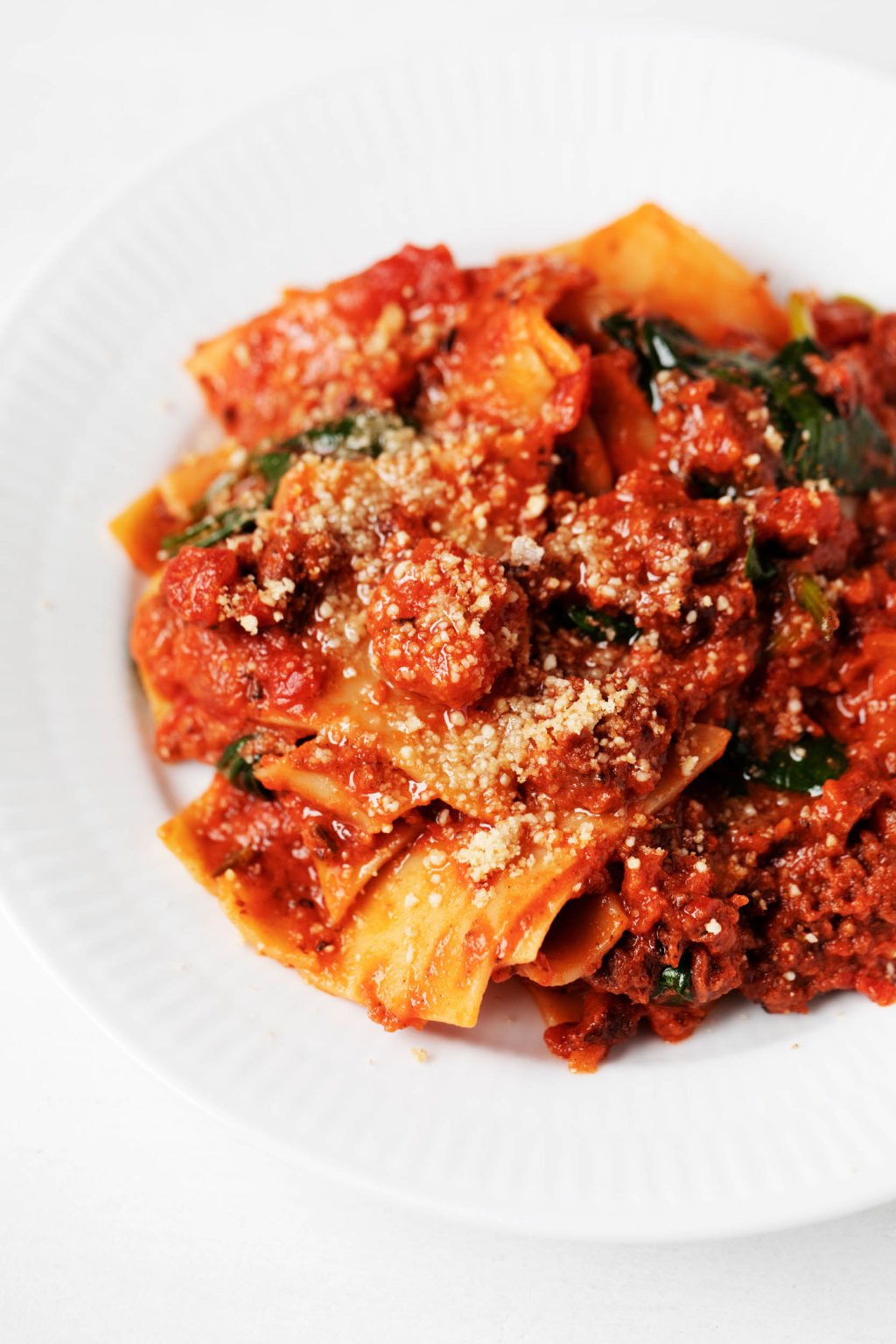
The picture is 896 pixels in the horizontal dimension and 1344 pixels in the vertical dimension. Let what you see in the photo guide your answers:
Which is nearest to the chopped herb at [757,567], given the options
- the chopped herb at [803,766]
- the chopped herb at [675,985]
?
the chopped herb at [803,766]

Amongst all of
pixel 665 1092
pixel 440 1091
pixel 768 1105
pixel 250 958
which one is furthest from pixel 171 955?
pixel 768 1105

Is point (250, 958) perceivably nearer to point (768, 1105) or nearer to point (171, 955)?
point (171, 955)

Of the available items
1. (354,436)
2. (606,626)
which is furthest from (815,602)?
(354,436)

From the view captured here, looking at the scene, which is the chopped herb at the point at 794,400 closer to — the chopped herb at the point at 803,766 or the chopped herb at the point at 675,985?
the chopped herb at the point at 803,766

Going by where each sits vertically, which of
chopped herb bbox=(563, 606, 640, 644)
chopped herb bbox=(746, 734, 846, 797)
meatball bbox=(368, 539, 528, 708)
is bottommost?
chopped herb bbox=(746, 734, 846, 797)

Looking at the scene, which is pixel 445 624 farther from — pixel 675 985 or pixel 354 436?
pixel 675 985

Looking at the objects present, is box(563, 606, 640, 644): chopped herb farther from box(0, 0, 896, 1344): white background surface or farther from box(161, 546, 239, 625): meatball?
box(0, 0, 896, 1344): white background surface

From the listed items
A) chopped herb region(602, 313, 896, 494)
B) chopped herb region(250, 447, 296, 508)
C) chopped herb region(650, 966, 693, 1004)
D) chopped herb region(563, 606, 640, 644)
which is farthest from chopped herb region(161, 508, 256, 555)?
chopped herb region(650, 966, 693, 1004)
